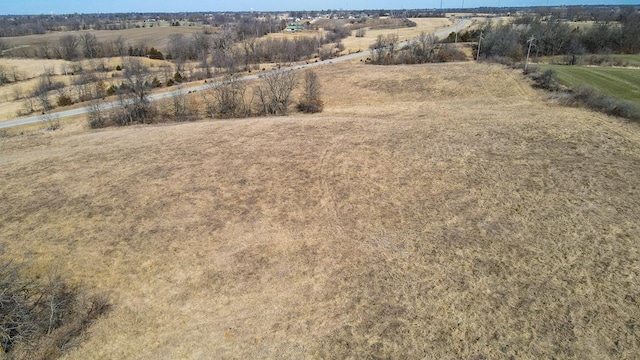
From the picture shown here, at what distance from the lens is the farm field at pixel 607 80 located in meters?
34.9

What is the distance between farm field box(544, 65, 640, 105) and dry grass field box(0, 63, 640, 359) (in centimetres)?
1178

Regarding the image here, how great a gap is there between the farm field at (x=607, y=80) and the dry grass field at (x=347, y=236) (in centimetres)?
1178

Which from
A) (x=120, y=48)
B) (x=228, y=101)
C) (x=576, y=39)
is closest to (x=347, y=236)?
(x=228, y=101)

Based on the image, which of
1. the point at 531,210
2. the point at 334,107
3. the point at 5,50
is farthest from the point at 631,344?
the point at 5,50

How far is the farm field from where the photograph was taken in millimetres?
34941

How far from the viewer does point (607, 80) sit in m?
39.5

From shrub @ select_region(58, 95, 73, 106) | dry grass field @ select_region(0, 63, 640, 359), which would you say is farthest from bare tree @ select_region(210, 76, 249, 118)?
shrub @ select_region(58, 95, 73, 106)

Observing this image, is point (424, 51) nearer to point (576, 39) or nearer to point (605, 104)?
point (576, 39)

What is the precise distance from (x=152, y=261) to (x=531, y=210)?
630 inches

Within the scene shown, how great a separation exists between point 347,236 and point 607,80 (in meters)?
40.9

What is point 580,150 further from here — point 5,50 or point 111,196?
point 5,50

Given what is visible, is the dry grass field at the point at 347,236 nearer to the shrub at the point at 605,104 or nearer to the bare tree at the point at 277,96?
the shrub at the point at 605,104

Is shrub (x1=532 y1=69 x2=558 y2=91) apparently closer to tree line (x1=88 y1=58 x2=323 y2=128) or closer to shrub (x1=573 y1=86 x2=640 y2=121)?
shrub (x1=573 y1=86 x2=640 y2=121)

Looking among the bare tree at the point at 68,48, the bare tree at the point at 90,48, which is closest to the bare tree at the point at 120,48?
the bare tree at the point at 90,48
